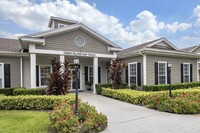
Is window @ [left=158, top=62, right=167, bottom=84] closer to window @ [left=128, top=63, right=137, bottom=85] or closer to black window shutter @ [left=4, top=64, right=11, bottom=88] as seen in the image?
window @ [left=128, top=63, right=137, bottom=85]

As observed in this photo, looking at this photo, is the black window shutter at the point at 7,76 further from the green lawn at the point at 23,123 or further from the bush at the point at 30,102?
the green lawn at the point at 23,123

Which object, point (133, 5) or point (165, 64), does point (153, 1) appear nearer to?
point (133, 5)

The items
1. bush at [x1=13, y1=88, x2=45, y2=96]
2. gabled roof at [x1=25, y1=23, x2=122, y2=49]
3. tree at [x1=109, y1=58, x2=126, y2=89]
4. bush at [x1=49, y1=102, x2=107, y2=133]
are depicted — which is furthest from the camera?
tree at [x1=109, y1=58, x2=126, y2=89]

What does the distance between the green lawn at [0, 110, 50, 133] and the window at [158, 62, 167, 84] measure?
33.5 ft

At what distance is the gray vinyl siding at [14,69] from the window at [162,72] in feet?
39.3

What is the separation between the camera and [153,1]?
12812 mm

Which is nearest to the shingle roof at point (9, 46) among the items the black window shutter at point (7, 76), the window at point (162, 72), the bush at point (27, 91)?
the black window shutter at point (7, 76)

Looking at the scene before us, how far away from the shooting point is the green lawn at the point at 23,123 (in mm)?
4673

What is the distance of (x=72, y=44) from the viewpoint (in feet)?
39.0

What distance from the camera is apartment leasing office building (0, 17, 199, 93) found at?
10.7m

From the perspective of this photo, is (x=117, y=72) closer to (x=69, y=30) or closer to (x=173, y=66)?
(x=69, y=30)

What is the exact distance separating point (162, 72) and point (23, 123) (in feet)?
37.7

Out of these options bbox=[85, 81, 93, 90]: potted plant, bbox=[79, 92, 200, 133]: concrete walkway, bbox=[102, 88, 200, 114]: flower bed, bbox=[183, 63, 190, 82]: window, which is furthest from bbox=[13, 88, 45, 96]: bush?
bbox=[183, 63, 190, 82]: window

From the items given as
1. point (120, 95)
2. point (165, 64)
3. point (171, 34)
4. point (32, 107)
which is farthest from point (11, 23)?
point (171, 34)
